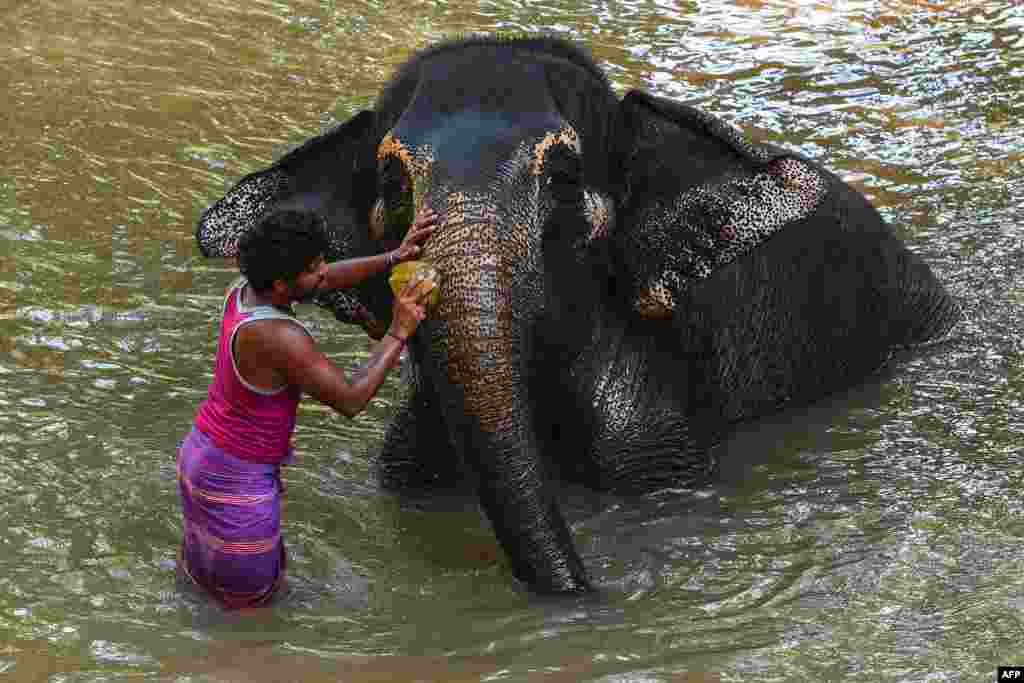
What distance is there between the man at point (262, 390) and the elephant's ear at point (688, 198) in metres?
0.96

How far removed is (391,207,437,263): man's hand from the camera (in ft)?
13.0

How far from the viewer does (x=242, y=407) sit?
4.07m

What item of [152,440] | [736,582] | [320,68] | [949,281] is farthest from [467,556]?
[320,68]

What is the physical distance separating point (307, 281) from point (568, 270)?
82 centimetres

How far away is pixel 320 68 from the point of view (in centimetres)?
977

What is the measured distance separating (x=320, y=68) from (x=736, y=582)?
6060 mm

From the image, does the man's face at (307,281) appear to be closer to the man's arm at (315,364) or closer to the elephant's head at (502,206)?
the man's arm at (315,364)

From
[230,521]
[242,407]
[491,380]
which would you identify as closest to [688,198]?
[491,380]

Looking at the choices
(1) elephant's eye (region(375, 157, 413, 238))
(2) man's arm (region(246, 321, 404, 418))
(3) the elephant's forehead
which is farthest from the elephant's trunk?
(1) elephant's eye (region(375, 157, 413, 238))

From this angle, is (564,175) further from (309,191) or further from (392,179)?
(309,191)

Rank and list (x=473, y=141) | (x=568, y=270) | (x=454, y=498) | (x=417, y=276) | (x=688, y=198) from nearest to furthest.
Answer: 1. (x=417, y=276)
2. (x=473, y=141)
3. (x=568, y=270)
4. (x=688, y=198)
5. (x=454, y=498)

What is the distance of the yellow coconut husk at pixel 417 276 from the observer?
3846 mm

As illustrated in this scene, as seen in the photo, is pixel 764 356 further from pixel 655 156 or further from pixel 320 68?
pixel 320 68

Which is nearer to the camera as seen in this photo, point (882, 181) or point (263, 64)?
point (882, 181)
